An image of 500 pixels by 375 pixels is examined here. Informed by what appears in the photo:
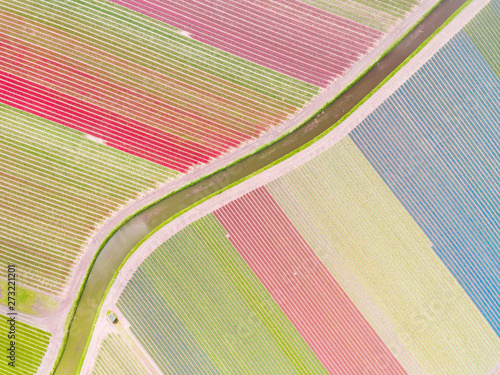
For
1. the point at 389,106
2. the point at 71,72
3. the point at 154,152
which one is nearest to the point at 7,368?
the point at 154,152

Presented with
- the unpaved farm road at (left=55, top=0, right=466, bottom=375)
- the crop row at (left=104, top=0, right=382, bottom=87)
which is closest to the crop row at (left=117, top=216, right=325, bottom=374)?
the unpaved farm road at (left=55, top=0, right=466, bottom=375)

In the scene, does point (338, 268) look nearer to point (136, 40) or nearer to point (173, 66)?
point (173, 66)

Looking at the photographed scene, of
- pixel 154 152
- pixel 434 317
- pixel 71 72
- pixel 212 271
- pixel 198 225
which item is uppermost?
pixel 71 72

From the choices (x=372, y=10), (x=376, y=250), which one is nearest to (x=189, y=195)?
(x=376, y=250)

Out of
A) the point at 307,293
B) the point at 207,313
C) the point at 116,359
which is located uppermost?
the point at 116,359

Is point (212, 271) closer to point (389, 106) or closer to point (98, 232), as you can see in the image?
point (98, 232)

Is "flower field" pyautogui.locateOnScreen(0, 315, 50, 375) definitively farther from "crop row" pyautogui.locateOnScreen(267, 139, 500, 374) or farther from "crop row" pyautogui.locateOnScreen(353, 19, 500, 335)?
"crop row" pyautogui.locateOnScreen(353, 19, 500, 335)
